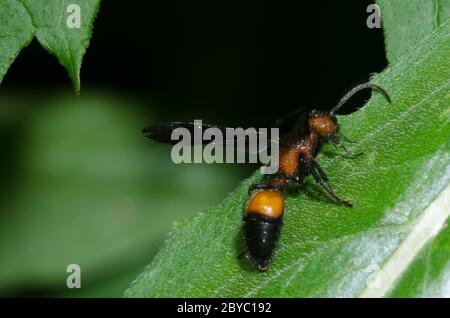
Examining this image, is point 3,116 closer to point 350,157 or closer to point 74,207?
point 74,207

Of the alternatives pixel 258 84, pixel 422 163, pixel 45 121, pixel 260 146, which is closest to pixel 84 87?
pixel 45 121

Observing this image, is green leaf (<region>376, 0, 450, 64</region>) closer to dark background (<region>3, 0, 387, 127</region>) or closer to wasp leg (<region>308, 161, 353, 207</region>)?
wasp leg (<region>308, 161, 353, 207</region>)

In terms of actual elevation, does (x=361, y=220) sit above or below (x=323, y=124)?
below

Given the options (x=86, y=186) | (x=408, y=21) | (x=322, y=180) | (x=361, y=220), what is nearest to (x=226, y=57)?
(x=86, y=186)

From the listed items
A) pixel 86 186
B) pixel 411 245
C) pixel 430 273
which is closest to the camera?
pixel 430 273

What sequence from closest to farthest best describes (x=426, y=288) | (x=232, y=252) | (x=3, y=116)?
(x=426, y=288) → (x=232, y=252) → (x=3, y=116)

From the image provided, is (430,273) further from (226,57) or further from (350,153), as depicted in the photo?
(226,57)

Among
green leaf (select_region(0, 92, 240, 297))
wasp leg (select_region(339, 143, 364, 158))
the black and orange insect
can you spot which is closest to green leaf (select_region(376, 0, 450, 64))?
the black and orange insect
